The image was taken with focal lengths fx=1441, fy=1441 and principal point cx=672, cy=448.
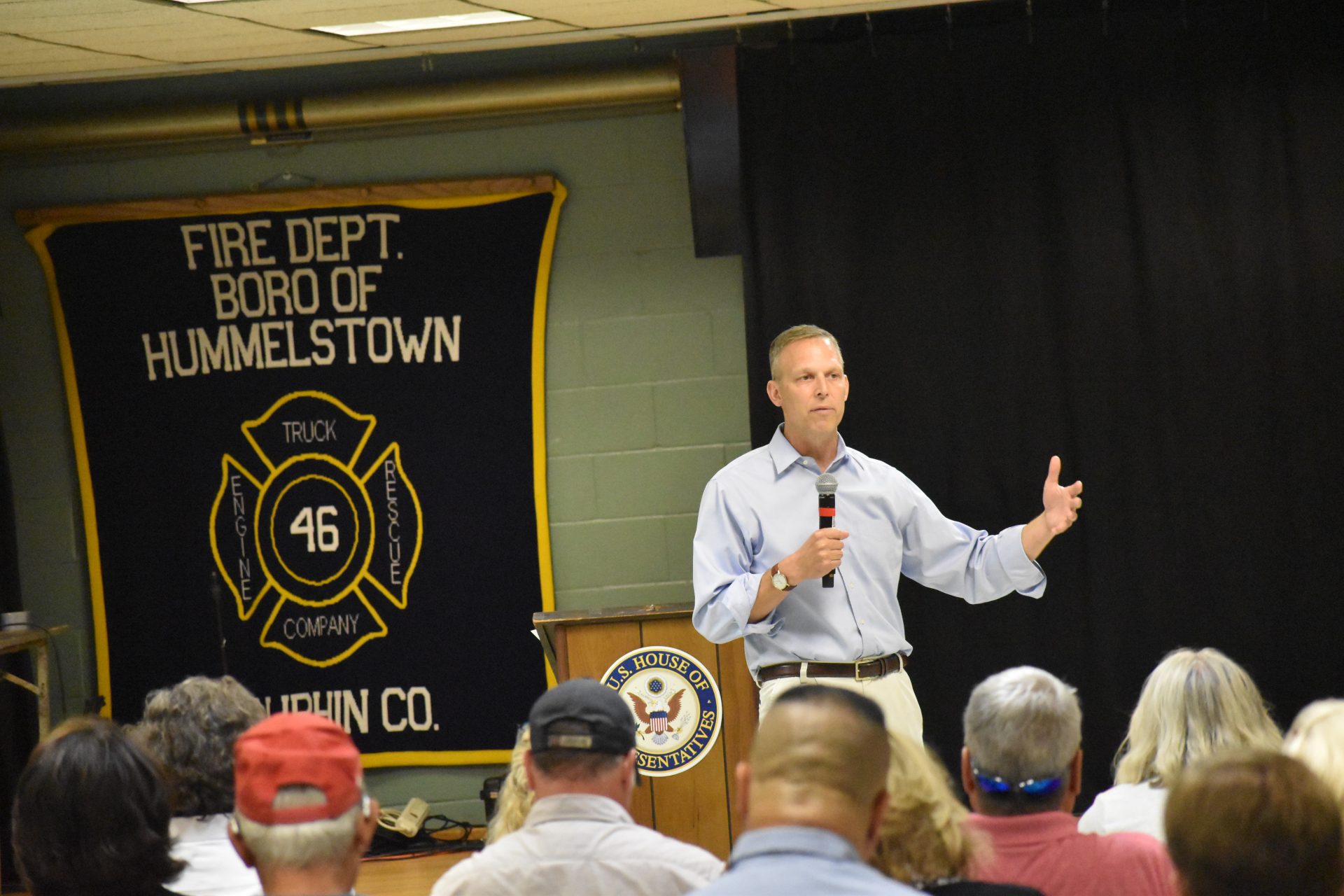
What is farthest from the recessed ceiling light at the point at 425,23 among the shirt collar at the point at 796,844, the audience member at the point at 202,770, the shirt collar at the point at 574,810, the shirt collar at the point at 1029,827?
the shirt collar at the point at 796,844

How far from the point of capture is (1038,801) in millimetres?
2020

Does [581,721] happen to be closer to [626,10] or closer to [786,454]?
[786,454]

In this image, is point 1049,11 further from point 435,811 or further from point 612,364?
point 435,811

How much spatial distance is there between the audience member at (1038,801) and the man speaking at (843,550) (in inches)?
45.5

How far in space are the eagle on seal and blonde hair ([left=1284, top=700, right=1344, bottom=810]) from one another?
2024 mm

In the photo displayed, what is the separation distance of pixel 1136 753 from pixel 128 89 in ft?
13.9

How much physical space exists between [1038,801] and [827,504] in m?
1.30

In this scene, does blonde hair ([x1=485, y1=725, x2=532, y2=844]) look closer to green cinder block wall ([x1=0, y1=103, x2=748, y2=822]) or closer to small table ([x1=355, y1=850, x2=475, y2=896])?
small table ([x1=355, y1=850, x2=475, y2=896])

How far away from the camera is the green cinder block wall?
202 inches

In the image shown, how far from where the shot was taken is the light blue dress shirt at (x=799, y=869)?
127 cm

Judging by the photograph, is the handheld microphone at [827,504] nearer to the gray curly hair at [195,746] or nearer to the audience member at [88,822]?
the gray curly hair at [195,746]

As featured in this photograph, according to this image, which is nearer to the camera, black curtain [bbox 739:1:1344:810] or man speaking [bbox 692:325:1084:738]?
man speaking [bbox 692:325:1084:738]

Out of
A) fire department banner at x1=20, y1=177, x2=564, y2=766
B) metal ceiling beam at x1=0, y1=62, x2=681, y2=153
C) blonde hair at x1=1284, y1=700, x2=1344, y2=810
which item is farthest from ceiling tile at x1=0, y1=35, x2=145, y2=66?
blonde hair at x1=1284, y1=700, x2=1344, y2=810

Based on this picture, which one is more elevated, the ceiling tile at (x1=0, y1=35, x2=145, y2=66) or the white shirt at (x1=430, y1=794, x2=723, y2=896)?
the ceiling tile at (x1=0, y1=35, x2=145, y2=66)
